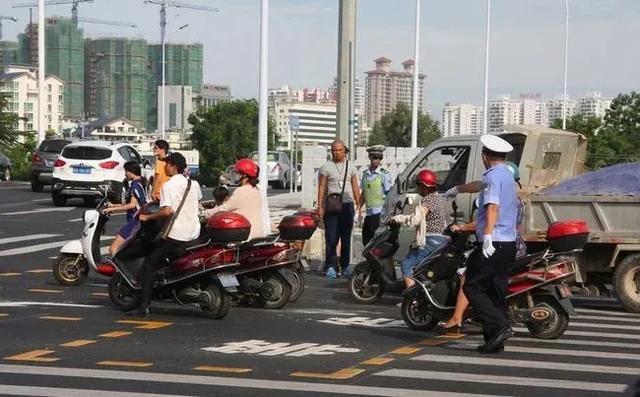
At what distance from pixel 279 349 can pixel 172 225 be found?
237 cm

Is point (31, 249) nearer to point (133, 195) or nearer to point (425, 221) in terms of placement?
point (133, 195)

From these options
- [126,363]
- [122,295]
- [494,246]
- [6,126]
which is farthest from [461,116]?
[126,363]

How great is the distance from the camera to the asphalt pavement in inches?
324

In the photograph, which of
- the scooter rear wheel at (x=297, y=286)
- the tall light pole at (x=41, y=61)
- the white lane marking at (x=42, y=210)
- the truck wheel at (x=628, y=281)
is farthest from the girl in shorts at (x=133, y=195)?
the tall light pole at (x=41, y=61)

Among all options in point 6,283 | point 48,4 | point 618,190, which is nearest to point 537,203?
point 618,190

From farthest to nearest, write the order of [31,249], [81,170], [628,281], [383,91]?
1. [383,91]
2. [81,170]
3. [31,249]
4. [628,281]

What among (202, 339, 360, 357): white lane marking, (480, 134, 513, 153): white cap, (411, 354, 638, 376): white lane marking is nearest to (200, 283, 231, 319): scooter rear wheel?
(202, 339, 360, 357): white lane marking

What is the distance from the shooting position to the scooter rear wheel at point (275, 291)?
1259 centimetres

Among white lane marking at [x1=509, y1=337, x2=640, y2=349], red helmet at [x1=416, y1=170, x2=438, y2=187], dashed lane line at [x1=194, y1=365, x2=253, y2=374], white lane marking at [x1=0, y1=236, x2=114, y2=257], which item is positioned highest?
red helmet at [x1=416, y1=170, x2=438, y2=187]

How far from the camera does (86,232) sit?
14.1 m

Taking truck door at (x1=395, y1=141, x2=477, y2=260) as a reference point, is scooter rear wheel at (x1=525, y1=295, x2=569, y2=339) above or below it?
below

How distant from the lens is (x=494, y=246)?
970 centimetres

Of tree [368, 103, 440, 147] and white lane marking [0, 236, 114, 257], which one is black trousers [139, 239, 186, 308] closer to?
white lane marking [0, 236, 114, 257]

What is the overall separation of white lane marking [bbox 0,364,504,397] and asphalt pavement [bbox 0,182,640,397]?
0.05 ft
